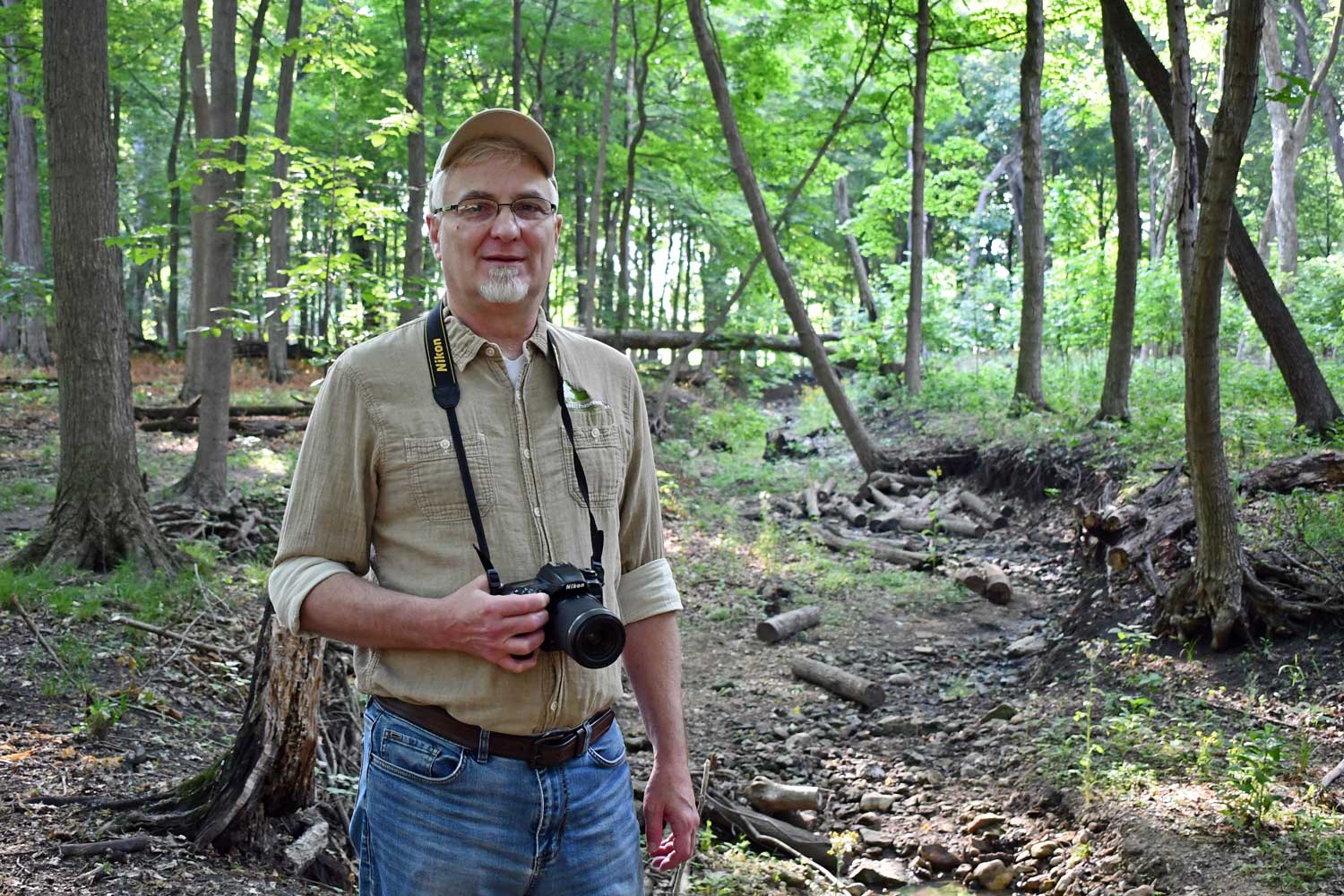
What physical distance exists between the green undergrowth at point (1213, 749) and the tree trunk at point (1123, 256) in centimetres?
632

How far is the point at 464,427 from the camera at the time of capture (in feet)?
6.70

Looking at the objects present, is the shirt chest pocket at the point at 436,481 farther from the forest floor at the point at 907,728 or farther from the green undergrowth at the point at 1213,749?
the green undergrowth at the point at 1213,749

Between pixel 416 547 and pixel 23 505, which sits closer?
pixel 416 547

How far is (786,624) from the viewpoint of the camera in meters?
8.44

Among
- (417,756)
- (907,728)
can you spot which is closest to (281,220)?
(907,728)

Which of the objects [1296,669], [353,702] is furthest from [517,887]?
[1296,669]

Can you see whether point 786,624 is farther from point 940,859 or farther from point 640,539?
point 640,539

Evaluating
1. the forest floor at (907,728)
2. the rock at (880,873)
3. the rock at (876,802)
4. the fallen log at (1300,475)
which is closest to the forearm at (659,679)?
the forest floor at (907,728)

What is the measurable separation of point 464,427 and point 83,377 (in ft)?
19.5

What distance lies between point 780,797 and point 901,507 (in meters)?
7.86

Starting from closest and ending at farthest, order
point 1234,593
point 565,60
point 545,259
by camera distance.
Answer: point 545,259 < point 1234,593 < point 565,60

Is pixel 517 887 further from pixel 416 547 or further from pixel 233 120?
pixel 233 120

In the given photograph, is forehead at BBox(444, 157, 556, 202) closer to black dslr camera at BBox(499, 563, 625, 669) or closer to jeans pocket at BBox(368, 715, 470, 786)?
black dslr camera at BBox(499, 563, 625, 669)

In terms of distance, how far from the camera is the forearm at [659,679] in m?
2.33
